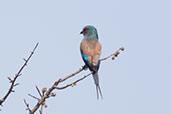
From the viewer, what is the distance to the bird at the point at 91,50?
23.2 feet

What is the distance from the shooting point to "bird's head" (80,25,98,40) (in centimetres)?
886

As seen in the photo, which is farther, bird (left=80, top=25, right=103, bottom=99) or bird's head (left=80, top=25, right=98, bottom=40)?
bird's head (left=80, top=25, right=98, bottom=40)

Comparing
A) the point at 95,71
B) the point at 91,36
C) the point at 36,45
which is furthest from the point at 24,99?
the point at 91,36

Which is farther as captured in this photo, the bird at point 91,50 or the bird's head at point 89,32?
the bird's head at point 89,32

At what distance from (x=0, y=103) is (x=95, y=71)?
3.11 m

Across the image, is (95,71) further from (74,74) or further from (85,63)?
(74,74)

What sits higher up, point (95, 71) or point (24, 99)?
point (95, 71)

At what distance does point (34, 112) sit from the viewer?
3947 mm

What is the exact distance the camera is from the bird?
23.2 feet

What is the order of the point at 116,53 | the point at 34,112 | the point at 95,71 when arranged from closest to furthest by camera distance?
the point at 34,112 → the point at 116,53 → the point at 95,71

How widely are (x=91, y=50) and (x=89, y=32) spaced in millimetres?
1314

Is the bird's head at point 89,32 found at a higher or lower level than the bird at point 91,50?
higher

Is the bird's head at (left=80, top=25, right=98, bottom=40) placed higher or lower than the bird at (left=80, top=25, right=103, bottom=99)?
higher

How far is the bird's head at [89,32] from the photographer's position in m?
8.86
